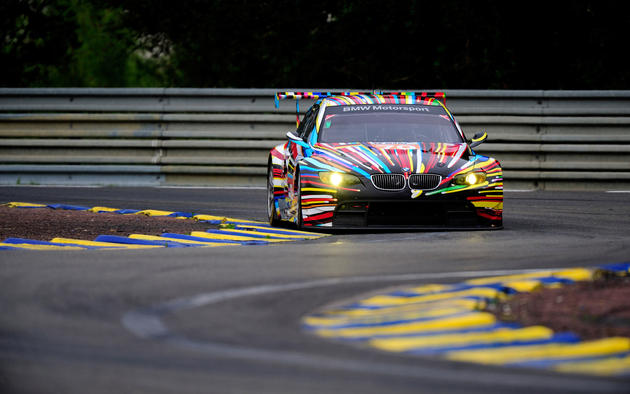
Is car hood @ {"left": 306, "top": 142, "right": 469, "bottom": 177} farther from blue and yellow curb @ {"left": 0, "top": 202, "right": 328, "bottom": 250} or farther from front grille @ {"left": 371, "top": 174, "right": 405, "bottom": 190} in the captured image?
blue and yellow curb @ {"left": 0, "top": 202, "right": 328, "bottom": 250}

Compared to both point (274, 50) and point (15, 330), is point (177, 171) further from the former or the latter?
point (15, 330)

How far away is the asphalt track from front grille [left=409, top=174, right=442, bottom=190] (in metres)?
0.45

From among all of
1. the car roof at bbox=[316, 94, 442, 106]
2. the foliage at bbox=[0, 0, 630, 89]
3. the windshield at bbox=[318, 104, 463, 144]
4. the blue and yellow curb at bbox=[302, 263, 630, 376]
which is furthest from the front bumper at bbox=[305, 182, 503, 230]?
the foliage at bbox=[0, 0, 630, 89]

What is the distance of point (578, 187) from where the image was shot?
1880 centimetres

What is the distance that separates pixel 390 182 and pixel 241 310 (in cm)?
520

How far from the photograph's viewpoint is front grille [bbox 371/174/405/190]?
11656 millimetres

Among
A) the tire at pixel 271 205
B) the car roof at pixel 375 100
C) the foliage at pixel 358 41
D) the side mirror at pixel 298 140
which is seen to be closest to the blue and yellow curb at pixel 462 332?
the side mirror at pixel 298 140

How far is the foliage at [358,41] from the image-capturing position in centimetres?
2627

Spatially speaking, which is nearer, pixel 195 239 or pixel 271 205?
pixel 195 239

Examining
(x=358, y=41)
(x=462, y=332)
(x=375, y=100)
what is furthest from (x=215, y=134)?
(x=462, y=332)

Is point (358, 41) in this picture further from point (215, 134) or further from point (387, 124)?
point (387, 124)

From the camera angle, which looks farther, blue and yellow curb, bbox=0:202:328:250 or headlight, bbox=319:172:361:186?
headlight, bbox=319:172:361:186

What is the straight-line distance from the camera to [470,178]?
468 inches

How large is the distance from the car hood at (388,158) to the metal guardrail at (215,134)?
6.76 metres
